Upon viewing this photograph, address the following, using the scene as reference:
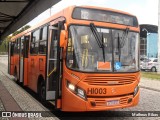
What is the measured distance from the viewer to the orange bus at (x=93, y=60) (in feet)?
26.3

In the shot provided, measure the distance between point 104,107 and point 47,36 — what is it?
3257 mm

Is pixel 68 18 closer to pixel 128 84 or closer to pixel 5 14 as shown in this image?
pixel 128 84

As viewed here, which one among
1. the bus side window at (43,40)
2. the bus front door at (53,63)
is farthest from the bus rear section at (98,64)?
the bus side window at (43,40)

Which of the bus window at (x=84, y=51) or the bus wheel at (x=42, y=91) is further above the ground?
the bus window at (x=84, y=51)

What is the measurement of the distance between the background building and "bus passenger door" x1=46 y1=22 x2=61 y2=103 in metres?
43.2

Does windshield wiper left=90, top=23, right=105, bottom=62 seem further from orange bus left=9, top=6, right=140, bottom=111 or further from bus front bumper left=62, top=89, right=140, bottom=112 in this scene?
bus front bumper left=62, top=89, right=140, bottom=112

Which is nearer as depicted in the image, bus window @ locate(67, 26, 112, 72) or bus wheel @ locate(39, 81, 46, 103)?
bus window @ locate(67, 26, 112, 72)

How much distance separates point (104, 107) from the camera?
812 centimetres

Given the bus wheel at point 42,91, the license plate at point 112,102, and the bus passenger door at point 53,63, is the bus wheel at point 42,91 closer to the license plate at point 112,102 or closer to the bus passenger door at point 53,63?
the bus passenger door at point 53,63

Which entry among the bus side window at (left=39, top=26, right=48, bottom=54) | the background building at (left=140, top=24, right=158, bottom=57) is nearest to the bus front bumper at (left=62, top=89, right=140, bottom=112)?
the bus side window at (left=39, top=26, right=48, bottom=54)

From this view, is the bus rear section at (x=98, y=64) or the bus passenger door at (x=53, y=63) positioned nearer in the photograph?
the bus rear section at (x=98, y=64)

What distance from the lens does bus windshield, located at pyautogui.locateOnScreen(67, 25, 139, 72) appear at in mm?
8109

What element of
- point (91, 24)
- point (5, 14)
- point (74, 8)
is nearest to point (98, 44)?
point (91, 24)

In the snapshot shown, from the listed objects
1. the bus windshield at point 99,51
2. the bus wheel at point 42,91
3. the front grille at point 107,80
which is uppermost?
the bus windshield at point 99,51
